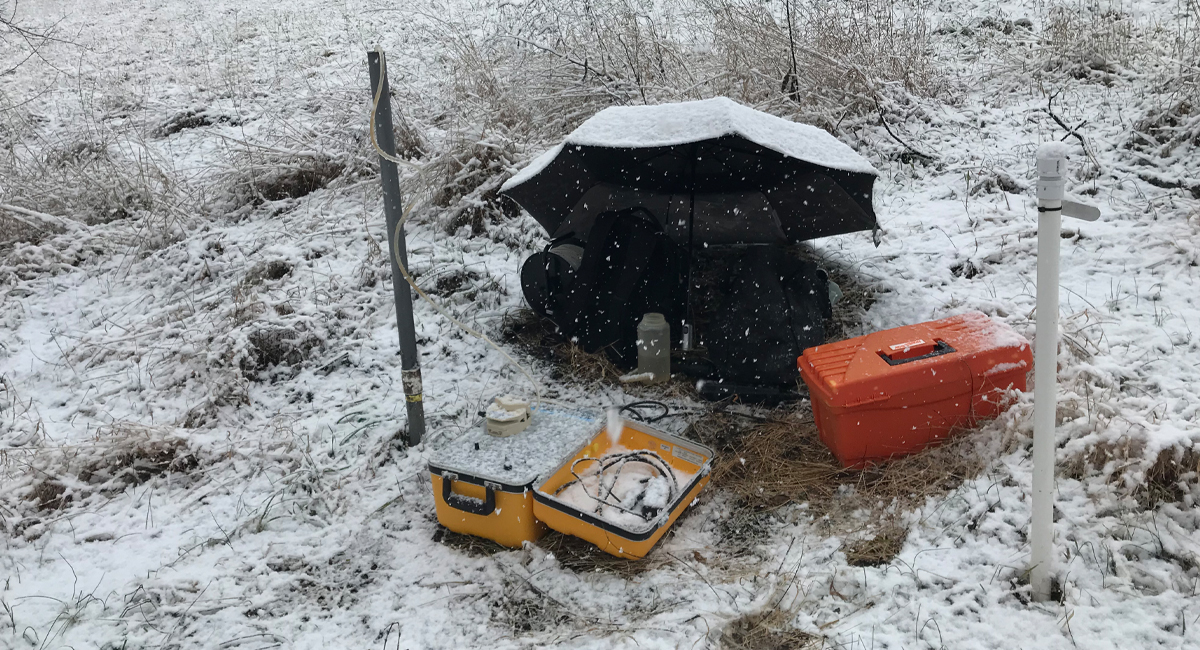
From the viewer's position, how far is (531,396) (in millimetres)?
3584

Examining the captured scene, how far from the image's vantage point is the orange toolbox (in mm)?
2688

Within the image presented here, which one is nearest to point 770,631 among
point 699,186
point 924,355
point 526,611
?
point 526,611

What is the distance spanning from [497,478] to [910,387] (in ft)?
4.75

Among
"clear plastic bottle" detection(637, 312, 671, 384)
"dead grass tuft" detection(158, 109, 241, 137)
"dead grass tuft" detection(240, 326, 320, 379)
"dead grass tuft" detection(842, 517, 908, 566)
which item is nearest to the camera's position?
"dead grass tuft" detection(842, 517, 908, 566)

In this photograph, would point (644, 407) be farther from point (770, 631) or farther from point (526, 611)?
point (770, 631)

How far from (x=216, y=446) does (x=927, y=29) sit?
6.74 meters

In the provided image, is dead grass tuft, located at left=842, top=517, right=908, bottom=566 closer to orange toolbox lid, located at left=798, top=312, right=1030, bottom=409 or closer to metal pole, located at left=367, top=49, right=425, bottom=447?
orange toolbox lid, located at left=798, top=312, right=1030, bottom=409

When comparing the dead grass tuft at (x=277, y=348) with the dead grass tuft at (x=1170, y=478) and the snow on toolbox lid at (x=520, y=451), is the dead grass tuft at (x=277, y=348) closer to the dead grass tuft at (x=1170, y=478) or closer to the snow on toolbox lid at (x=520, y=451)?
the snow on toolbox lid at (x=520, y=451)

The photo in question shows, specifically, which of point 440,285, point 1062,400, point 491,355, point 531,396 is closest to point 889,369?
point 1062,400

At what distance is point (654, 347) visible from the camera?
3.60 m

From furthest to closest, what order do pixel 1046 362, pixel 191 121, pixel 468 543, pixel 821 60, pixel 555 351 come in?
1. pixel 191 121
2. pixel 821 60
3. pixel 555 351
4. pixel 468 543
5. pixel 1046 362

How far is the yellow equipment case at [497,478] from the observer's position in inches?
100.0

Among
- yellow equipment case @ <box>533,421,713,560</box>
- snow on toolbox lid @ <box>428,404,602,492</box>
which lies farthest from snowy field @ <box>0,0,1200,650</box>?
snow on toolbox lid @ <box>428,404,602,492</box>

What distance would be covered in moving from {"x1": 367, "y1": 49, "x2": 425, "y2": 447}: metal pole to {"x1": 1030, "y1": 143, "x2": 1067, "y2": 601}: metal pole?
2089 millimetres
